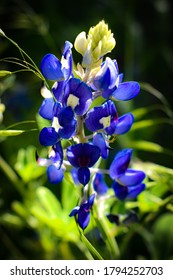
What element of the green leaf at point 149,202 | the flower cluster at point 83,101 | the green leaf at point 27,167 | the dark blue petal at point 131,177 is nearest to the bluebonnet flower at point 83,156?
the flower cluster at point 83,101

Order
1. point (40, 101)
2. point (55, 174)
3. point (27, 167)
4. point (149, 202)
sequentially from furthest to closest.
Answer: point (40, 101)
point (27, 167)
point (149, 202)
point (55, 174)

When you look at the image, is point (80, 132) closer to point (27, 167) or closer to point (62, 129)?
point (62, 129)

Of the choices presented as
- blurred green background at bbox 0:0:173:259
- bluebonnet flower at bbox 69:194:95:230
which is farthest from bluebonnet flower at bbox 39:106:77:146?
blurred green background at bbox 0:0:173:259

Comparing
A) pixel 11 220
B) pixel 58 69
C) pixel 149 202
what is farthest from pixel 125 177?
pixel 11 220

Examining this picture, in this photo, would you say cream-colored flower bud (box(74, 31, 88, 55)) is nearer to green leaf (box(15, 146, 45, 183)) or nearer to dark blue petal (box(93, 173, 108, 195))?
dark blue petal (box(93, 173, 108, 195))

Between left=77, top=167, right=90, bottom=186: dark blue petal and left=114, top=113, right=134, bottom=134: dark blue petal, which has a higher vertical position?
left=114, top=113, right=134, bottom=134: dark blue petal
